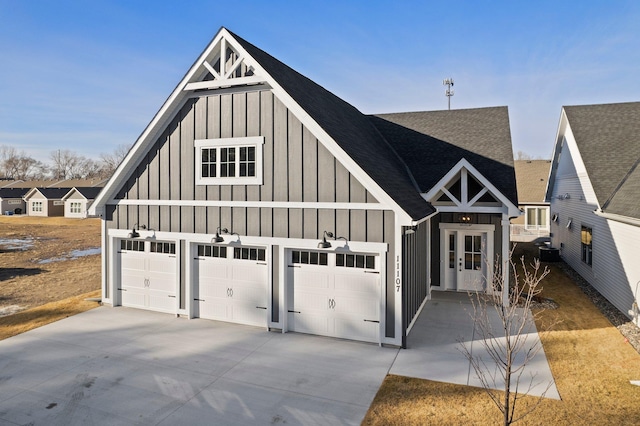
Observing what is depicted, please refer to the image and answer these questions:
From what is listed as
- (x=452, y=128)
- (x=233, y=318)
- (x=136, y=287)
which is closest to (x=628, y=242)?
(x=452, y=128)

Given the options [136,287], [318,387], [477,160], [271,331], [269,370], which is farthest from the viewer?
[477,160]

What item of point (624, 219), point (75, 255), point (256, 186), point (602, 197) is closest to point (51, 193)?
point (75, 255)

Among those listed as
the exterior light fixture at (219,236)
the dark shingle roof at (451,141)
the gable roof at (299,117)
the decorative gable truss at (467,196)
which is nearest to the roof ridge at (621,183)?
the dark shingle roof at (451,141)

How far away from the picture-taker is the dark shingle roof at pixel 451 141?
13.3 metres

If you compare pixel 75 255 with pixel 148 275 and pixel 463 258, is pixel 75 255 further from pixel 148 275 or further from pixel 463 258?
pixel 463 258

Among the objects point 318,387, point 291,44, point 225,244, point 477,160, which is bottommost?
point 318,387

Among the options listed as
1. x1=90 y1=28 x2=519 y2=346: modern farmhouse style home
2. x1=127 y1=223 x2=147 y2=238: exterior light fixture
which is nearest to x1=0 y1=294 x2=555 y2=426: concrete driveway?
x1=90 y1=28 x2=519 y2=346: modern farmhouse style home

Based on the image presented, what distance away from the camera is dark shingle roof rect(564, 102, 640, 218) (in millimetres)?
11827

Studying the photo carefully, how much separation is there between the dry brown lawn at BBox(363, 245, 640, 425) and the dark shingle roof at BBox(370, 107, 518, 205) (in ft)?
15.6

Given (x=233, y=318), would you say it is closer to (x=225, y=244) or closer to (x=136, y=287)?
(x=225, y=244)

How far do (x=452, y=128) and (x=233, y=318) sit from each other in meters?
11.4

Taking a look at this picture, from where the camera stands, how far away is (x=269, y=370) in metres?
7.46

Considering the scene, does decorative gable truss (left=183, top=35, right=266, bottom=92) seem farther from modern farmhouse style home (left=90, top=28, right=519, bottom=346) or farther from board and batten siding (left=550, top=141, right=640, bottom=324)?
board and batten siding (left=550, top=141, right=640, bottom=324)

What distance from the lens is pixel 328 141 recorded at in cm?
891
